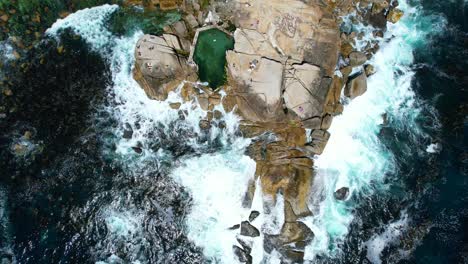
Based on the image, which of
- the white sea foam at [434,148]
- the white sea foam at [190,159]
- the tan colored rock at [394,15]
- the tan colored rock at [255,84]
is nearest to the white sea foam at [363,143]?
the tan colored rock at [394,15]

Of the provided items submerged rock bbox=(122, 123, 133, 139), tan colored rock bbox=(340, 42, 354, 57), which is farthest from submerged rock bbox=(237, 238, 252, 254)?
tan colored rock bbox=(340, 42, 354, 57)

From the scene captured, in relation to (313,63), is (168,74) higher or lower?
lower

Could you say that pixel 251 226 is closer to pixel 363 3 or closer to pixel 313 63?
pixel 313 63

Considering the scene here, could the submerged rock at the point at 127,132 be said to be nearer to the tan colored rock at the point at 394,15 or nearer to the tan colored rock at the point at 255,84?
the tan colored rock at the point at 255,84

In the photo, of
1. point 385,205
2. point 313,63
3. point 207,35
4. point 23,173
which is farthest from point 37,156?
point 385,205

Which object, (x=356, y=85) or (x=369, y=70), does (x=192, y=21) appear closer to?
(x=356, y=85)

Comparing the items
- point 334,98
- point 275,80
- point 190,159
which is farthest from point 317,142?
point 190,159

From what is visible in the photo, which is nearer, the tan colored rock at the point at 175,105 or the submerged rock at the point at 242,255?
the submerged rock at the point at 242,255
